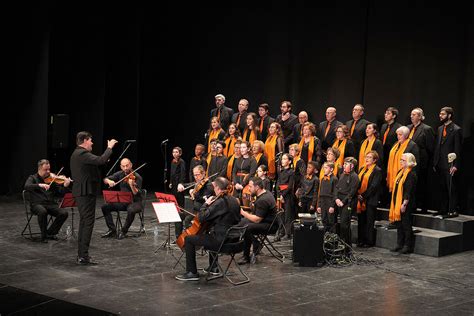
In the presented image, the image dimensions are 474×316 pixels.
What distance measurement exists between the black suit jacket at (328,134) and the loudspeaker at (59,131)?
4.86m

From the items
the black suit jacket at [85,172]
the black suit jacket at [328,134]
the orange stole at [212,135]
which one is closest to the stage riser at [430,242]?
the black suit jacket at [328,134]

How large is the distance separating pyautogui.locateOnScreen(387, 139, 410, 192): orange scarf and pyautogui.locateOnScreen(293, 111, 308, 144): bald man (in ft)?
5.62

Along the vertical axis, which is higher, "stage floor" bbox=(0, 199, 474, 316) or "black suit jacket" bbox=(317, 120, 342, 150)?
"black suit jacket" bbox=(317, 120, 342, 150)

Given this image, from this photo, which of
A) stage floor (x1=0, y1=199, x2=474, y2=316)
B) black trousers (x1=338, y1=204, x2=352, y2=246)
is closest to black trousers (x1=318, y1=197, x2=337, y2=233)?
black trousers (x1=338, y1=204, x2=352, y2=246)

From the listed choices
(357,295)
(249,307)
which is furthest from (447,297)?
(249,307)

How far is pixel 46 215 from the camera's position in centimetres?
1068

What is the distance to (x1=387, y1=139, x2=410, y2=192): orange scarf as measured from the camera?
11.1 m

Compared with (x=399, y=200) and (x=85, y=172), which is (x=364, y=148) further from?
(x=85, y=172)

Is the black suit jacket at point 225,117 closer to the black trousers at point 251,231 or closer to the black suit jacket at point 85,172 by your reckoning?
the black trousers at point 251,231

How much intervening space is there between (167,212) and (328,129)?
4208 millimetres

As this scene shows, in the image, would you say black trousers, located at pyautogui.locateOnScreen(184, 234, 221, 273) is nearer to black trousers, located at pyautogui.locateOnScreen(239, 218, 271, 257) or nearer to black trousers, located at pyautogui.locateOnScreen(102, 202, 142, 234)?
black trousers, located at pyautogui.locateOnScreen(239, 218, 271, 257)

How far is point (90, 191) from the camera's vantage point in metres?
9.29

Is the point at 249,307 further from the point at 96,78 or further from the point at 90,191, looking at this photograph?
the point at 96,78

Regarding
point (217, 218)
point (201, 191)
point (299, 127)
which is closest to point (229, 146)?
point (299, 127)
